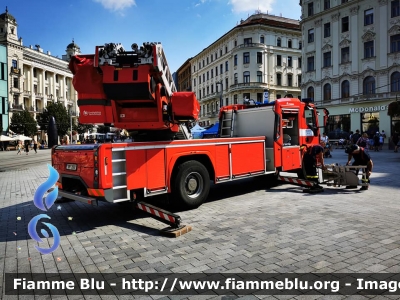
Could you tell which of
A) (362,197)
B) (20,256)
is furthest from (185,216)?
(362,197)

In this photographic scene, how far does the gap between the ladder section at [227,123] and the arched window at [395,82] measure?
33.1m

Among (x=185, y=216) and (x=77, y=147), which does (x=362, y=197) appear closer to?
(x=185, y=216)

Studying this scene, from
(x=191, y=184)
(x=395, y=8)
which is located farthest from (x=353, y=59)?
(x=191, y=184)

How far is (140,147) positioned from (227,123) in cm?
493

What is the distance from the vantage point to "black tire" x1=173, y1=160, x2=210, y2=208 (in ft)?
21.6

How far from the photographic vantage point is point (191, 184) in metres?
6.93

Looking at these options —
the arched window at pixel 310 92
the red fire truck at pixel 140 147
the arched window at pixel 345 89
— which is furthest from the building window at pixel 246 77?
the red fire truck at pixel 140 147

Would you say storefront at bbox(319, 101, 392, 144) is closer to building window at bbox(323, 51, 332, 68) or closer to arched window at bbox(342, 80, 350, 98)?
arched window at bbox(342, 80, 350, 98)

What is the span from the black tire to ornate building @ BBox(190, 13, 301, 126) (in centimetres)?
5279

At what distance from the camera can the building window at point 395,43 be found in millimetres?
35312

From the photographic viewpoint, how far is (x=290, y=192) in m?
8.99

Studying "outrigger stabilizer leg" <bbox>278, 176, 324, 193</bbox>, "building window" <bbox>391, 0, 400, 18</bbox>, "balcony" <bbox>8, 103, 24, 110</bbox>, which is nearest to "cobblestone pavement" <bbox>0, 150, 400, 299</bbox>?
"outrigger stabilizer leg" <bbox>278, 176, 324, 193</bbox>

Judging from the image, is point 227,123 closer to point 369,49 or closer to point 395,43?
point 395,43

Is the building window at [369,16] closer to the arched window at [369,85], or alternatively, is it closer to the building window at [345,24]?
the building window at [345,24]
